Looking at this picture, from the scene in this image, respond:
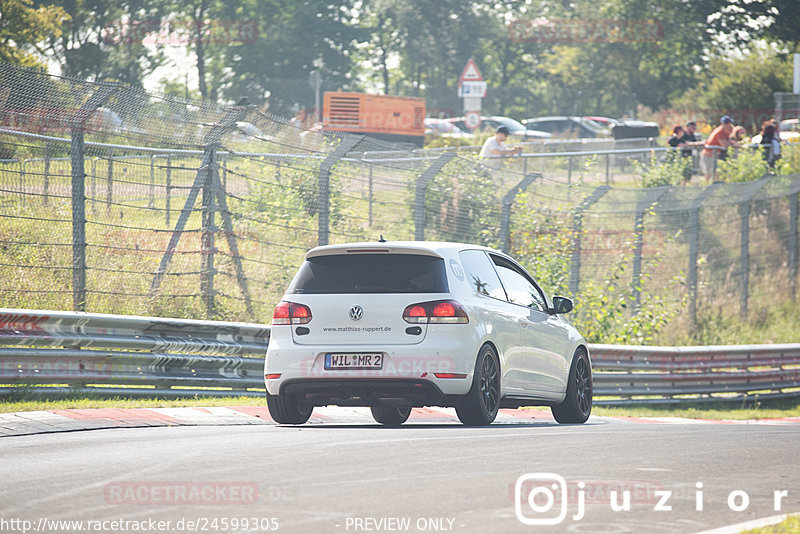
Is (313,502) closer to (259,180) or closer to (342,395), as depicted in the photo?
(342,395)

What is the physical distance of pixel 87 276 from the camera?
1368 centimetres

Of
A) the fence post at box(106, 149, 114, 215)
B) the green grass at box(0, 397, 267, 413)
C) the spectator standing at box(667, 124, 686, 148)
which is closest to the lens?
the green grass at box(0, 397, 267, 413)

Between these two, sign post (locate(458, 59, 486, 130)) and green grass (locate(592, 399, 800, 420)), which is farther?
sign post (locate(458, 59, 486, 130))

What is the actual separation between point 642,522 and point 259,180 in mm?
9634

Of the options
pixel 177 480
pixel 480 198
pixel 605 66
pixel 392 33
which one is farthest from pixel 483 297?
pixel 392 33

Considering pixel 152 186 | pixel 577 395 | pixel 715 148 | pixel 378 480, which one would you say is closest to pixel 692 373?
pixel 577 395

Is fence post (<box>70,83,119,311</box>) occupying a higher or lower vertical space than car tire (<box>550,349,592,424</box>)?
higher

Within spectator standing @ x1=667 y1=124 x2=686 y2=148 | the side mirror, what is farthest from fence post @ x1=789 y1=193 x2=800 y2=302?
the side mirror

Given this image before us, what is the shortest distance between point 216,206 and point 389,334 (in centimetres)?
501

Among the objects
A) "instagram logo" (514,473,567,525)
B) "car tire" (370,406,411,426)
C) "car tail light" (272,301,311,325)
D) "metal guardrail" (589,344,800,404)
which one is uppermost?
"car tail light" (272,301,311,325)

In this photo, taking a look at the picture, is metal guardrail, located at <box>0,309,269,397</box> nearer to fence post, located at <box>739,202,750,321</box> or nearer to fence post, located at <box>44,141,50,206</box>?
fence post, located at <box>44,141,50,206</box>

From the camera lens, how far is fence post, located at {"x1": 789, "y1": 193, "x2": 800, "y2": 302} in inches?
1030

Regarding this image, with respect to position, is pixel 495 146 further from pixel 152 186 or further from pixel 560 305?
pixel 560 305

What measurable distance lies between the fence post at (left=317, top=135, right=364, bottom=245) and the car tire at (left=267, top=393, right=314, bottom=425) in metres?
4.42
